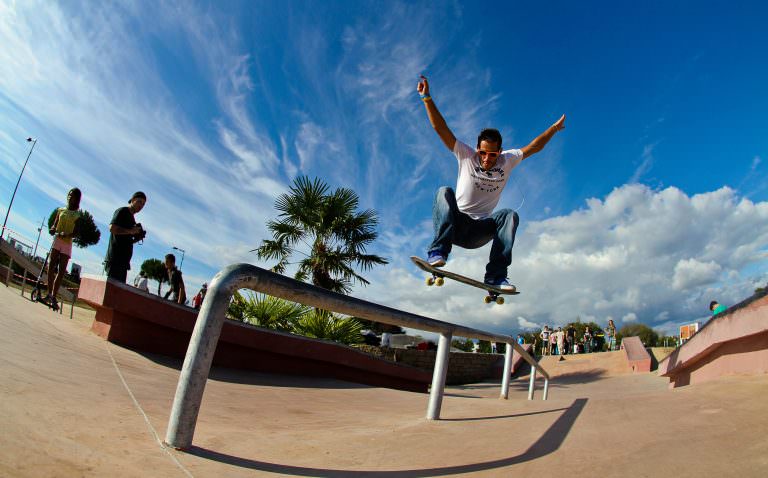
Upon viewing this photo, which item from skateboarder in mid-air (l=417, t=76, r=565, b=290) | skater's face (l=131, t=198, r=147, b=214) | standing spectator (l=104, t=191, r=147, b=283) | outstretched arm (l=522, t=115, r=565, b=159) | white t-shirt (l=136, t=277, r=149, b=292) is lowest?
white t-shirt (l=136, t=277, r=149, b=292)

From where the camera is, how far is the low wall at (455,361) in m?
12.0

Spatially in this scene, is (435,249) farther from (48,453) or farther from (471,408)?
(48,453)

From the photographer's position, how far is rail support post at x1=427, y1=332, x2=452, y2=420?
246cm

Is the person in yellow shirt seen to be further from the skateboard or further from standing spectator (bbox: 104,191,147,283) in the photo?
the skateboard

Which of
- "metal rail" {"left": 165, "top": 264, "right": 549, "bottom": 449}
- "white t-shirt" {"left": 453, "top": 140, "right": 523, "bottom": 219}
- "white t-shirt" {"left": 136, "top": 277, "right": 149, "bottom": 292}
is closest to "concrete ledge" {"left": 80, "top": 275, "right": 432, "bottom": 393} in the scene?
"white t-shirt" {"left": 136, "top": 277, "right": 149, "bottom": 292}

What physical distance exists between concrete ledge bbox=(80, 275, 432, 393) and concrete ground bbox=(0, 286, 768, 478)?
95 centimetres

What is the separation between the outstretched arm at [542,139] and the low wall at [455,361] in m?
6.99

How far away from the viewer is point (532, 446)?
1.81 m

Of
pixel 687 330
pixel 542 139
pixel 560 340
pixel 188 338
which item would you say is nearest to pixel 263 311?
pixel 188 338

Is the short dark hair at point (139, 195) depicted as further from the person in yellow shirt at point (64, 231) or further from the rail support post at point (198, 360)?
the rail support post at point (198, 360)

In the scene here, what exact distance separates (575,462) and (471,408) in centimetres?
153

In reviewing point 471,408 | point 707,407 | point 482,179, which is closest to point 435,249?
point 482,179

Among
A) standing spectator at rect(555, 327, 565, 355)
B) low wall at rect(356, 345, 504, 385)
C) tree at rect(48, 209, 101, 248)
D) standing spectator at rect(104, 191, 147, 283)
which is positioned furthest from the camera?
tree at rect(48, 209, 101, 248)

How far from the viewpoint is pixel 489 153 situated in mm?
4117
